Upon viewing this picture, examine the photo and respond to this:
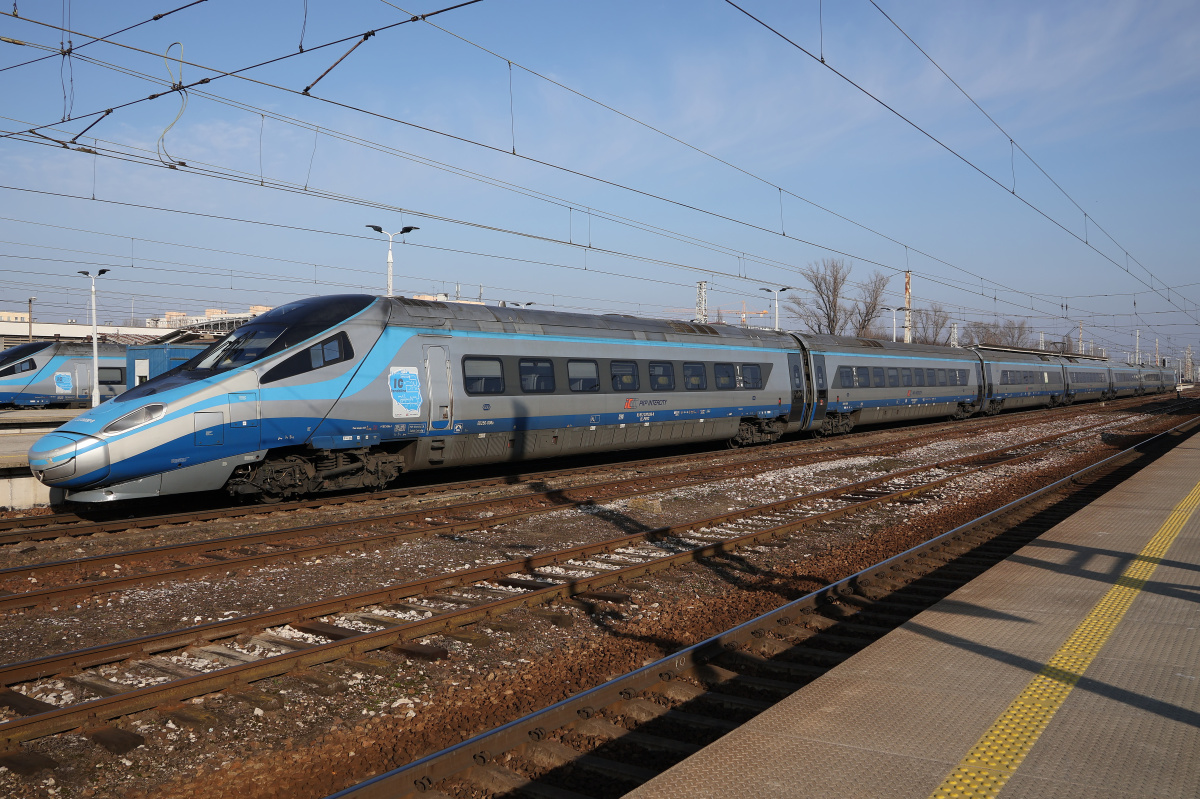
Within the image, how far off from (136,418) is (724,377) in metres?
13.0

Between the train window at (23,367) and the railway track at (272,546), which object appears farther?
the train window at (23,367)

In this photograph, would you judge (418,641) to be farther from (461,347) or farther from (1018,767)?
(461,347)

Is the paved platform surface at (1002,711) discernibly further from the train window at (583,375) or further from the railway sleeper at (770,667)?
the train window at (583,375)

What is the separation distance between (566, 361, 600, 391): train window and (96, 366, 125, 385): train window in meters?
25.7

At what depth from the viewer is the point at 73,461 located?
33.5ft

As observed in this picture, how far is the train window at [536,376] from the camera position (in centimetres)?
1502

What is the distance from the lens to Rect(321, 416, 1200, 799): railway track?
401 centimetres

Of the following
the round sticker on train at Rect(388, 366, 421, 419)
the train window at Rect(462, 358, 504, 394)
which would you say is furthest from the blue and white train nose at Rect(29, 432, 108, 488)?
the train window at Rect(462, 358, 504, 394)

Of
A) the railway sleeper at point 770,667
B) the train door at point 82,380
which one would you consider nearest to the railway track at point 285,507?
the railway sleeper at point 770,667

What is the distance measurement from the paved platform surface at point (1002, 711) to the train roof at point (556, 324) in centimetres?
957

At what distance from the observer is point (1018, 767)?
3617mm

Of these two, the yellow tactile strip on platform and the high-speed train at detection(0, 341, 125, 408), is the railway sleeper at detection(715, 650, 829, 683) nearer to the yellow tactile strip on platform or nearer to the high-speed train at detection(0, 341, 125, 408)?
the yellow tactile strip on platform

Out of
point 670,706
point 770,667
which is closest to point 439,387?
point 770,667

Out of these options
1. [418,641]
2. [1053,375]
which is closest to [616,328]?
[418,641]
